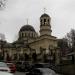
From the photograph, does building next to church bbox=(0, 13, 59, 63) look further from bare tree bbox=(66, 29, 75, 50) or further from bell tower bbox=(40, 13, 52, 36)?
bare tree bbox=(66, 29, 75, 50)

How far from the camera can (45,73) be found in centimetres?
2606

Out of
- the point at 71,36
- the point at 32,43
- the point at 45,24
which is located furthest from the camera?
the point at 71,36

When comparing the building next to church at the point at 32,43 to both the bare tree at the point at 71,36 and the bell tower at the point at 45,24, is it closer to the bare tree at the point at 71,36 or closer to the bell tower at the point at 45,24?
the bell tower at the point at 45,24

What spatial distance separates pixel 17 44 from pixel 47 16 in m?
21.3

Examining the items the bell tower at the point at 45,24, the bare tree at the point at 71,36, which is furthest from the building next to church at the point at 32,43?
→ the bare tree at the point at 71,36

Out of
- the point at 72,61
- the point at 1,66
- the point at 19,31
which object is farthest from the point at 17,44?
the point at 1,66

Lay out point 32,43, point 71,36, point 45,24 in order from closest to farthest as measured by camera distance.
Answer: point 45,24 < point 32,43 < point 71,36

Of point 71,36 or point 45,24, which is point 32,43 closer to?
point 45,24

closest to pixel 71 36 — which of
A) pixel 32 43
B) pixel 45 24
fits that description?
pixel 45 24

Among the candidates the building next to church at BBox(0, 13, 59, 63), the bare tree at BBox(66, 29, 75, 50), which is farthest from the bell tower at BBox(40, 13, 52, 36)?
the bare tree at BBox(66, 29, 75, 50)

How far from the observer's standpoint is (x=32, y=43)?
106 meters

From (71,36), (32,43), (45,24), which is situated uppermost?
(45,24)

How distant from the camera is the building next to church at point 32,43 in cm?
9296

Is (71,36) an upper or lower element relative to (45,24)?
lower
